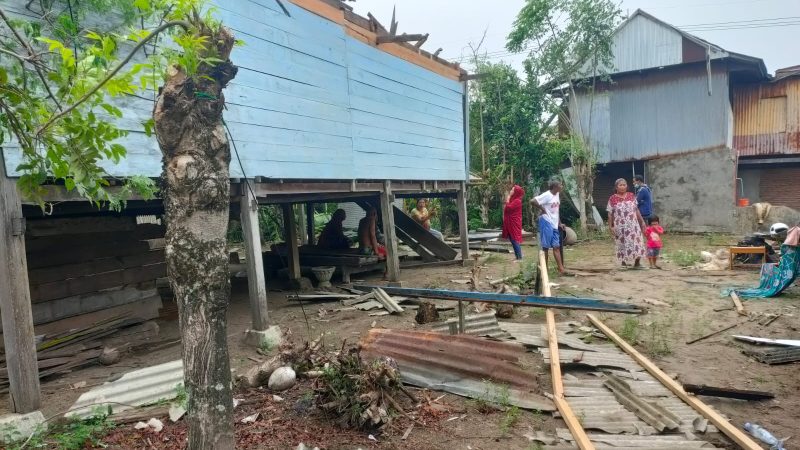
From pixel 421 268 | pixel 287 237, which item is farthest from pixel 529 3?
pixel 287 237

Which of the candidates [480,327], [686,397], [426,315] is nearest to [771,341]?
[686,397]

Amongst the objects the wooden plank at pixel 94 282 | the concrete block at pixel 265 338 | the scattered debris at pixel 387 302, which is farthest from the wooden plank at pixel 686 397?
the wooden plank at pixel 94 282

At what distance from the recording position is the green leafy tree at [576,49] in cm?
1661

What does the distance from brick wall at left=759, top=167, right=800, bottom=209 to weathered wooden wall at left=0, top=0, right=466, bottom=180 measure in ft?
49.1

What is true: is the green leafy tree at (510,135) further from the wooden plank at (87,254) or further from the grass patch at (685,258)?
the wooden plank at (87,254)

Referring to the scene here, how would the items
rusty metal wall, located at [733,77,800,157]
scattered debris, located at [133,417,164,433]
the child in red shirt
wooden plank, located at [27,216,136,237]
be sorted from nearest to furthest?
scattered debris, located at [133,417,164,433] → wooden plank, located at [27,216,136,237] → the child in red shirt → rusty metal wall, located at [733,77,800,157]

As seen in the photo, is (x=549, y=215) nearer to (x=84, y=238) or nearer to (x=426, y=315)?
(x=426, y=315)

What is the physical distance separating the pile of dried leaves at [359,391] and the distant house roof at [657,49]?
16889mm

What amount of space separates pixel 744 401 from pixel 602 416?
1517 mm

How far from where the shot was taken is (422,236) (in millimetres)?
13102

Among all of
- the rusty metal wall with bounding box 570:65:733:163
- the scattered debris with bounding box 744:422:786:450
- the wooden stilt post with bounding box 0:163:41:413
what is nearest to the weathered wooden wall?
the wooden stilt post with bounding box 0:163:41:413

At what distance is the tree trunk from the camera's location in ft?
8.09

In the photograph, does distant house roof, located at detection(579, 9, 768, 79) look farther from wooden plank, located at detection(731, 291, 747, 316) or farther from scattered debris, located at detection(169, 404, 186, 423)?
scattered debris, located at detection(169, 404, 186, 423)

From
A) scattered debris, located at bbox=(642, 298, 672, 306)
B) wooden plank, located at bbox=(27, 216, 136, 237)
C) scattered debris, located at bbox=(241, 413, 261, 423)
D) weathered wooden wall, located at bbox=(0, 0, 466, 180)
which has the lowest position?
scattered debris, located at bbox=(642, 298, 672, 306)
